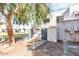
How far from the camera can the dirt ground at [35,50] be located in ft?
7.57

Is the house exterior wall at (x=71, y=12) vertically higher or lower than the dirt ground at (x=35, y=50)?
higher

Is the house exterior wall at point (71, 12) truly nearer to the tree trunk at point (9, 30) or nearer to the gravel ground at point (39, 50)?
the gravel ground at point (39, 50)

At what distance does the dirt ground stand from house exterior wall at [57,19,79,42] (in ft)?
0.33

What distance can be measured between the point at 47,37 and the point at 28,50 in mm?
266

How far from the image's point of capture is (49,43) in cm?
232

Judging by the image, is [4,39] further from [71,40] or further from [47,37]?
[71,40]

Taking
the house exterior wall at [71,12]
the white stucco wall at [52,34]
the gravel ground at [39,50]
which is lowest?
the gravel ground at [39,50]

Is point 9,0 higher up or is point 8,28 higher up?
point 9,0

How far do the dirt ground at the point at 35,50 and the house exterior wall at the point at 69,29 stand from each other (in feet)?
0.33

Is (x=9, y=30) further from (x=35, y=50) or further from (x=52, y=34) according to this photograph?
(x=52, y=34)

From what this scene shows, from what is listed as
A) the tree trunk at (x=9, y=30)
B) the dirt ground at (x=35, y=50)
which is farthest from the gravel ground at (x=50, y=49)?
the tree trunk at (x=9, y=30)

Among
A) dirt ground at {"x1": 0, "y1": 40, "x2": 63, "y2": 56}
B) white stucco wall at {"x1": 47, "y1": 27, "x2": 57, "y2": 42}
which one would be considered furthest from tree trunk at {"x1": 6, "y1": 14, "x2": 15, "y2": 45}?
white stucco wall at {"x1": 47, "y1": 27, "x2": 57, "y2": 42}

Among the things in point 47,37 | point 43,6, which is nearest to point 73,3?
point 43,6

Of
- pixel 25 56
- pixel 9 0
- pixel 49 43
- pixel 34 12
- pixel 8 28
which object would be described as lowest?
pixel 25 56
